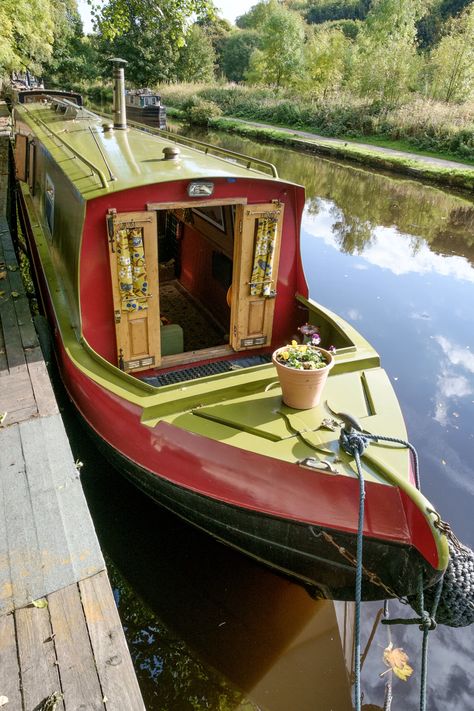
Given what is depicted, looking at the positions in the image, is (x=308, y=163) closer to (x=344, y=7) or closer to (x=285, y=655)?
(x=285, y=655)

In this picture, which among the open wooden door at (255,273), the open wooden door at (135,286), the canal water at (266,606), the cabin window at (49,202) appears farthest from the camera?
the cabin window at (49,202)

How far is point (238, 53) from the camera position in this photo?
5688 cm

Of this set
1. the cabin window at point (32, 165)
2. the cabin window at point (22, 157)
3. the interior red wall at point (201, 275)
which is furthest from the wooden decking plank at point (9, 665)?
the cabin window at point (22, 157)

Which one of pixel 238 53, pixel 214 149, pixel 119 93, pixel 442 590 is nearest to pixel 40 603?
pixel 442 590

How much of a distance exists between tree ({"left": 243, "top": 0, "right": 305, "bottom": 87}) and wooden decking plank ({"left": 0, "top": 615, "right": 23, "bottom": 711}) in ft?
141

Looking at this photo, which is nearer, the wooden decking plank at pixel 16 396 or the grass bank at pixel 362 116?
the wooden decking plank at pixel 16 396

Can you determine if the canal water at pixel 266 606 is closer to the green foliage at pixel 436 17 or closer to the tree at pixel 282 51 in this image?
the tree at pixel 282 51

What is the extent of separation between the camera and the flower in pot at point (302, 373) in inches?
144

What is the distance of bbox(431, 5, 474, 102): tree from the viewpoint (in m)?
24.7

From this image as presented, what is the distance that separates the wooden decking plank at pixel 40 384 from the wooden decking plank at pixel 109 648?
5.59 feet

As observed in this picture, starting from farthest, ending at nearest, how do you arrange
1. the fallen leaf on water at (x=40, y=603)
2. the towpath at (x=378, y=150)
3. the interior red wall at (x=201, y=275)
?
the towpath at (x=378, y=150) → the interior red wall at (x=201, y=275) → the fallen leaf on water at (x=40, y=603)

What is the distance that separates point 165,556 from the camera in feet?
14.7

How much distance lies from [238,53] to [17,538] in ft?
213

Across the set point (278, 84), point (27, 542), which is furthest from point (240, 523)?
point (278, 84)
